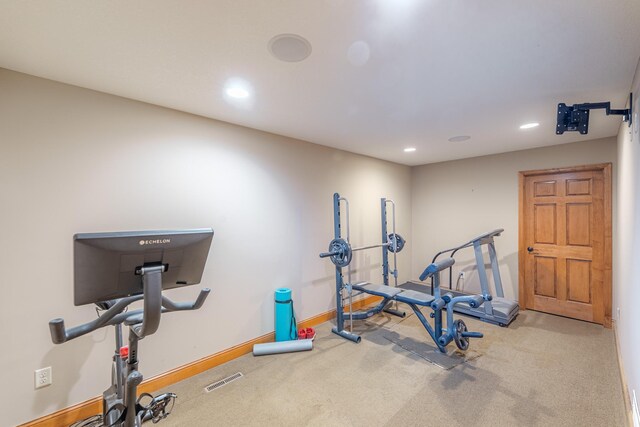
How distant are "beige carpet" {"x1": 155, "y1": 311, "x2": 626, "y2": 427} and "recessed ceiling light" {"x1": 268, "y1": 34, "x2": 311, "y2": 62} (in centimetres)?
249

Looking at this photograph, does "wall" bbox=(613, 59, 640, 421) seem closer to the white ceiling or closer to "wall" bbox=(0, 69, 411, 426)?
the white ceiling

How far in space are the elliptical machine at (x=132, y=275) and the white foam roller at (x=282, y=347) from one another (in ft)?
5.32

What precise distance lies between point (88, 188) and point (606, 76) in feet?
12.7

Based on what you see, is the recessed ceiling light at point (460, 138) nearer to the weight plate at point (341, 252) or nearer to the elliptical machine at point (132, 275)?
the weight plate at point (341, 252)

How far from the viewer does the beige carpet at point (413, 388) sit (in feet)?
6.84

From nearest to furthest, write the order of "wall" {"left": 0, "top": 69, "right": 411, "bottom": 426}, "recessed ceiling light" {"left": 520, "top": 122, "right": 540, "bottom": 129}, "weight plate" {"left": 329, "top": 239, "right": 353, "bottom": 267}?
"wall" {"left": 0, "top": 69, "right": 411, "bottom": 426} → "recessed ceiling light" {"left": 520, "top": 122, "right": 540, "bottom": 129} → "weight plate" {"left": 329, "top": 239, "right": 353, "bottom": 267}

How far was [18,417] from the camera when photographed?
6.16ft

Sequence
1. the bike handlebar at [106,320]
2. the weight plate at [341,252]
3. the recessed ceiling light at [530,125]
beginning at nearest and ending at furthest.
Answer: the bike handlebar at [106,320]
the recessed ceiling light at [530,125]
the weight plate at [341,252]

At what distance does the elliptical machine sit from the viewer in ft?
3.68

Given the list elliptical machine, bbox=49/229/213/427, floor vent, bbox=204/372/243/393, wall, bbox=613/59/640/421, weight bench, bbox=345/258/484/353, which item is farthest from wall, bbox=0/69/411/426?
wall, bbox=613/59/640/421


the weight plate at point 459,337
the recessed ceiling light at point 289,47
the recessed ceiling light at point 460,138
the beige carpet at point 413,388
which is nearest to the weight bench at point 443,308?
the weight plate at point 459,337

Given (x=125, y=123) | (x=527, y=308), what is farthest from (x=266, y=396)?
(x=527, y=308)

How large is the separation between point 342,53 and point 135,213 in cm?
205

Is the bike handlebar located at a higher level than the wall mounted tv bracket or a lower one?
lower
